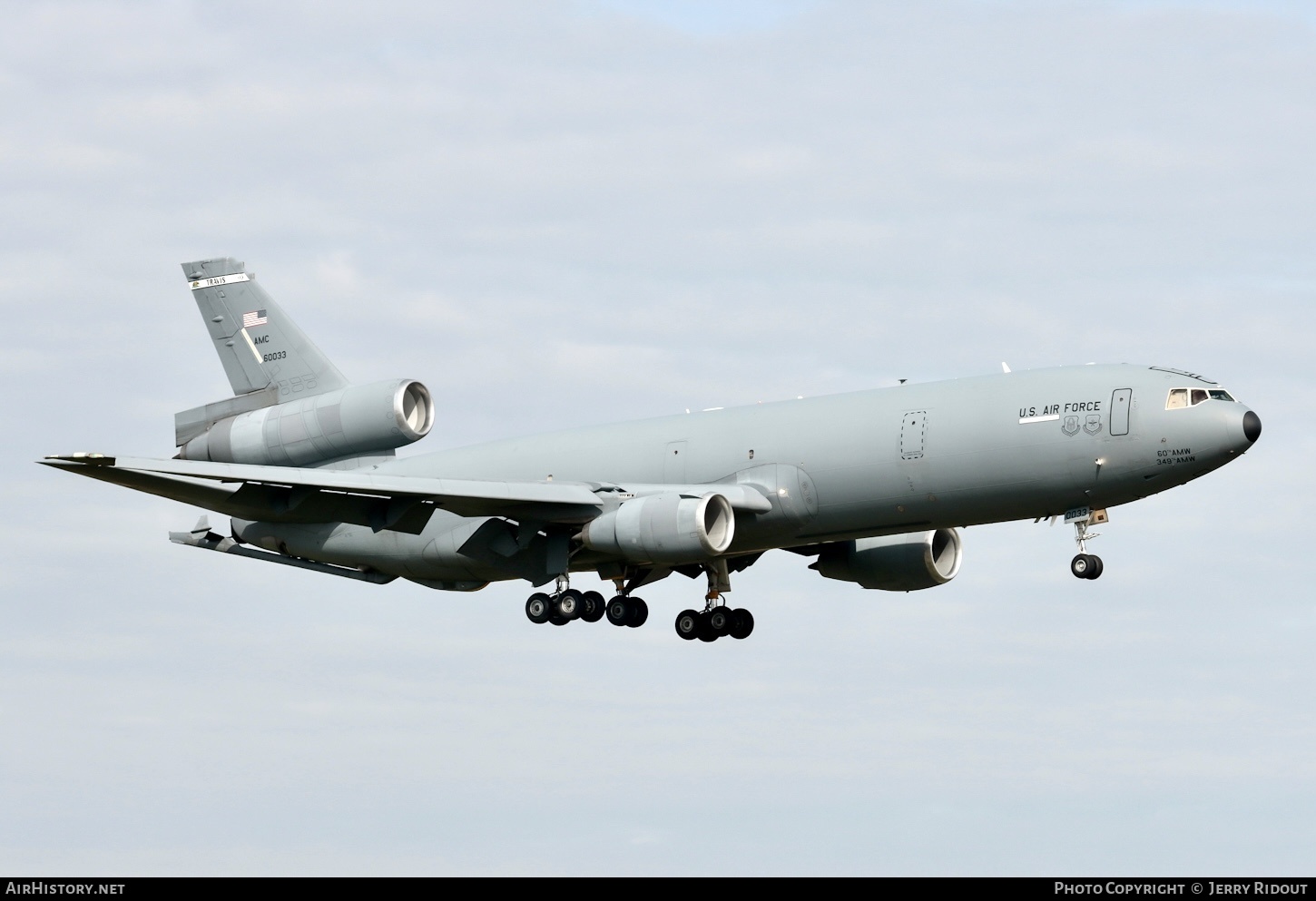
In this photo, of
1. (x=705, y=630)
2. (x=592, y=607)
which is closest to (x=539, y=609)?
(x=592, y=607)

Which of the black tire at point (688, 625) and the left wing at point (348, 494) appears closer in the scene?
the left wing at point (348, 494)

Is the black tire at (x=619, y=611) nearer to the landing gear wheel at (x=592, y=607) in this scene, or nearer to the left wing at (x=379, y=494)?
the landing gear wheel at (x=592, y=607)

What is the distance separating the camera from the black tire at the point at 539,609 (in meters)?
44.9

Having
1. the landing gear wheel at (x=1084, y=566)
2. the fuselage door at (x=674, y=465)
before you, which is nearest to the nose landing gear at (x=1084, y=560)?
the landing gear wheel at (x=1084, y=566)

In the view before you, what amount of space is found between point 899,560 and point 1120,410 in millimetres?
10084

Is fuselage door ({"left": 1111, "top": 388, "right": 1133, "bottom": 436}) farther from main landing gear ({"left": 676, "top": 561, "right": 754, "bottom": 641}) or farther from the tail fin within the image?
the tail fin

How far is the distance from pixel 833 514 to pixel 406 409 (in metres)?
11.0

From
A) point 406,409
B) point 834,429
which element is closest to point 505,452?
point 406,409

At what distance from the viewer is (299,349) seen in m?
51.1

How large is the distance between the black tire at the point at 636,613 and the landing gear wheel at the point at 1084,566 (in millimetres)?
10467

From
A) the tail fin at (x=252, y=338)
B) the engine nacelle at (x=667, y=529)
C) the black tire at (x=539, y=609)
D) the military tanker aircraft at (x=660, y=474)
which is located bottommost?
the black tire at (x=539, y=609)
